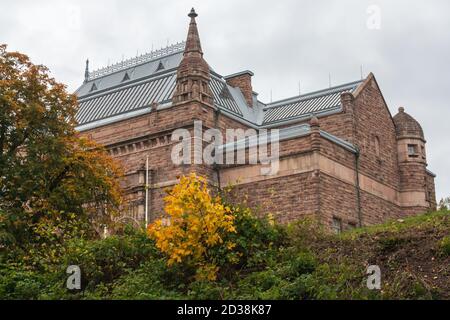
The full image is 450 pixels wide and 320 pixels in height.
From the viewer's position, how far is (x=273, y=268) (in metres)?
16.0

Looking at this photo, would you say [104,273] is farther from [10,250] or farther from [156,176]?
[156,176]

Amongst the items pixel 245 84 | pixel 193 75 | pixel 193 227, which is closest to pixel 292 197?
pixel 193 75

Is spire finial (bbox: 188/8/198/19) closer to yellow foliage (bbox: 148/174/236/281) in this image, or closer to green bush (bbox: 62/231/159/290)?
green bush (bbox: 62/231/159/290)

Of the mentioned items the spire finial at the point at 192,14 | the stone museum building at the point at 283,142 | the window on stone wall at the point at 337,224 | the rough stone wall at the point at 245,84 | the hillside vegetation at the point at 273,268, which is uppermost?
the spire finial at the point at 192,14

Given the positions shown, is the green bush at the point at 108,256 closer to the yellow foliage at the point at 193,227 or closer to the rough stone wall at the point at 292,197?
the yellow foliage at the point at 193,227

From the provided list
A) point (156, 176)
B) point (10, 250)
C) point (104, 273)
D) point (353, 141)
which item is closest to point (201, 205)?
point (104, 273)

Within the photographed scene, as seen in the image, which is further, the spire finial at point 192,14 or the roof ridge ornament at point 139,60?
the roof ridge ornament at point 139,60

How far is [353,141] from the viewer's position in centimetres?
3466

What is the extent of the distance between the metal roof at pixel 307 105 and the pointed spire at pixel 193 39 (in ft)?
27.4

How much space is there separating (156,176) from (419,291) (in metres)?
21.5

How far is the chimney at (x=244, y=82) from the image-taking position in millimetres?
42653

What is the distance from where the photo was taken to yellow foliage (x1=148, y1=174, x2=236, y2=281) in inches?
610

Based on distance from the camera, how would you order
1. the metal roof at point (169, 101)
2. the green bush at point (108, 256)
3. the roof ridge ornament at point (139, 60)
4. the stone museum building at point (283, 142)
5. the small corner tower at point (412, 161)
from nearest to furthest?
the green bush at point (108, 256) → the stone museum building at point (283, 142) → the small corner tower at point (412, 161) → the metal roof at point (169, 101) → the roof ridge ornament at point (139, 60)

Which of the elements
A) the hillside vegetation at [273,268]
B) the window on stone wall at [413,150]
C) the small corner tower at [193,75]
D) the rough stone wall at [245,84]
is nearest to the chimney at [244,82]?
the rough stone wall at [245,84]
